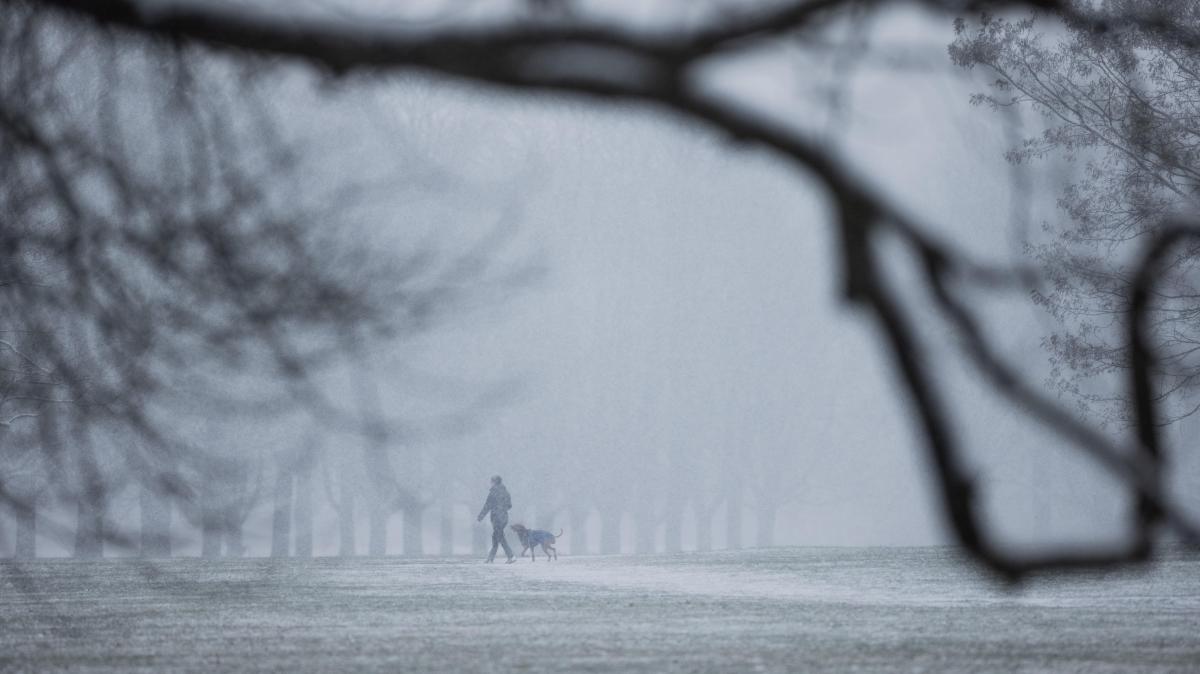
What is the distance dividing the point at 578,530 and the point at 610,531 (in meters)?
1.10

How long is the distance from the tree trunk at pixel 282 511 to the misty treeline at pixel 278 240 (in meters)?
0.45

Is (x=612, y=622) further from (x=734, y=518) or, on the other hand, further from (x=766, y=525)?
(x=766, y=525)

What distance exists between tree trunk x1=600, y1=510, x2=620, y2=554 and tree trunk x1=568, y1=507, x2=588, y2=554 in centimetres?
67

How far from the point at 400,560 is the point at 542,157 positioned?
24.6 meters

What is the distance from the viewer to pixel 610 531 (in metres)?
58.3

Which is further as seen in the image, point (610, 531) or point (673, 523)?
point (673, 523)

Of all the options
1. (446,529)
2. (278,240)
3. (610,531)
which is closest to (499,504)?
(278,240)

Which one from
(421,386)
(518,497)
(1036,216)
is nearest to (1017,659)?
(421,386)

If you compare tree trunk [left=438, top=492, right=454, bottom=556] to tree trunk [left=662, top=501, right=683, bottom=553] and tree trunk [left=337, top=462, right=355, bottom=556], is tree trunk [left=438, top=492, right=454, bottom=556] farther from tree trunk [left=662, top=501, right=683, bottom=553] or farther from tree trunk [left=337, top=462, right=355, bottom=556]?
tree trunk [left=662, top=501, right=683, bottom=553]

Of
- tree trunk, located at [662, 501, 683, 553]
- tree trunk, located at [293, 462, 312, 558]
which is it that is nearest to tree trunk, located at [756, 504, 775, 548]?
tree trunk, located at [662, 501, 683, 553]

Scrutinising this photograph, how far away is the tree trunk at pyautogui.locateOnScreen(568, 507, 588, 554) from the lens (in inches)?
2254

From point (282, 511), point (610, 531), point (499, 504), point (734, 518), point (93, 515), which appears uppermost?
point (734, 518)

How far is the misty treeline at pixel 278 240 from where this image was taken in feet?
9.66

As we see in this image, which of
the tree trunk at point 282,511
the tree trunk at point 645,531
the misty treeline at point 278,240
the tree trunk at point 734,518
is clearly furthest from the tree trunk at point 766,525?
the misty treeline at point 278,240
